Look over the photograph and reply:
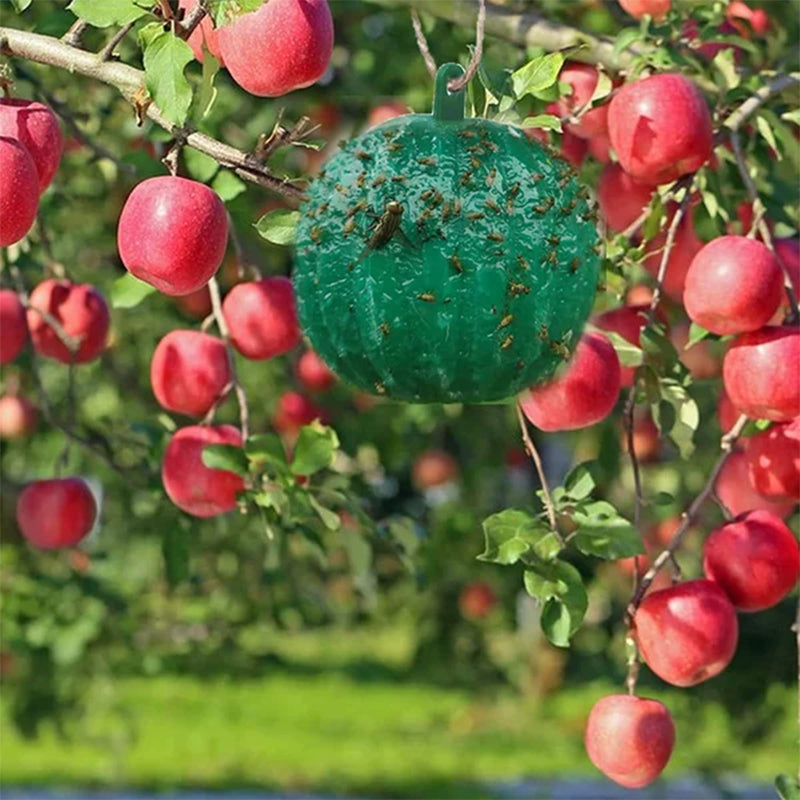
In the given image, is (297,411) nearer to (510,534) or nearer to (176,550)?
(176,550)

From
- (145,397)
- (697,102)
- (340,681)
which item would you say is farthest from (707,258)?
(340,681)

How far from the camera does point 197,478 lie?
203 cm

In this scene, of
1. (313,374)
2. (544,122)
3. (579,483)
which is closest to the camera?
(544,122)

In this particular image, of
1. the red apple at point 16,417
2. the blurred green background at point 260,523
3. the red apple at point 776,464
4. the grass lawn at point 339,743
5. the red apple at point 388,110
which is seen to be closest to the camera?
the red apple at point 776,464

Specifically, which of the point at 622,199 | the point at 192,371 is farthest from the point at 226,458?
the point at 622,199

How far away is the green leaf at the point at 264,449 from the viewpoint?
1971 millimetres

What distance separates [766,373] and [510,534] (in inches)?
12.5

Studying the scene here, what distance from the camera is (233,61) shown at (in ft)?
5.27

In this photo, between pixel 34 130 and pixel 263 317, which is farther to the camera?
pixel 263 317

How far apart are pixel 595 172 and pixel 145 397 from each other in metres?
1.41

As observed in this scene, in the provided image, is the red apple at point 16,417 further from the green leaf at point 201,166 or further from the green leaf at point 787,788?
the green leaf at point 787,788

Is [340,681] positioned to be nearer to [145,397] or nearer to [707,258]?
[145,397]

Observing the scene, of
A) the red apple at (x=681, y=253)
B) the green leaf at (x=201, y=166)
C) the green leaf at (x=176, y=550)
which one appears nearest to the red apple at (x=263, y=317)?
the green leaf at (x=201, y=166)

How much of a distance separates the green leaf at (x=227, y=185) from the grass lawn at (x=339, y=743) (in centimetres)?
297
